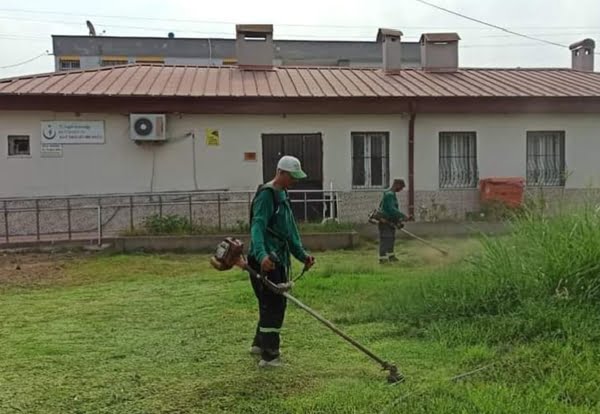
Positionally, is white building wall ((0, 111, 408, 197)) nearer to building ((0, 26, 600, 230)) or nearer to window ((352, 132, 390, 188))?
building ((0, 26, 600, 230))

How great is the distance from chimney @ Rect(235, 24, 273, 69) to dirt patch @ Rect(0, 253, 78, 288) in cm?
818

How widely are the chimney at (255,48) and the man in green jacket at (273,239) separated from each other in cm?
1330

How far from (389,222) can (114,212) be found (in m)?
6.62

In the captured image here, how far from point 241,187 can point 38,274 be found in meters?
5.85

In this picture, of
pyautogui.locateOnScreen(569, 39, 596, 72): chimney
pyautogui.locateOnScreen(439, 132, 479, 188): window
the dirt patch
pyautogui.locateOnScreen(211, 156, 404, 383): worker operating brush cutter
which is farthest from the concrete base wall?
pyautogui.locateOnScreen(569, 39, 596, 72): chimney

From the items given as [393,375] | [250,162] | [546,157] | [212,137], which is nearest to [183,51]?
[212,137]

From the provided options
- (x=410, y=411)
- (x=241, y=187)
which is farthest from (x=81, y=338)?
(x=241, y=187)

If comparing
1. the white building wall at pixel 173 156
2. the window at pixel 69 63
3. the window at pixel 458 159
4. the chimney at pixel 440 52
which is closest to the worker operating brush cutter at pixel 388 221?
the white building wall at pixel 173 156

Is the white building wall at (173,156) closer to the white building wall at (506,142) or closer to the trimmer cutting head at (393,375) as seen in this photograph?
the white building wall at (506,142)

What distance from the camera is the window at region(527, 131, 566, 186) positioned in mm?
16141

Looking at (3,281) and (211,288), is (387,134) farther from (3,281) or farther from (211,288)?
(3,281)

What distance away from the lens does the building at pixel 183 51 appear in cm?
4059

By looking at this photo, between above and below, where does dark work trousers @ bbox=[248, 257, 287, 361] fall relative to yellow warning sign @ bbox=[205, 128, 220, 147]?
below

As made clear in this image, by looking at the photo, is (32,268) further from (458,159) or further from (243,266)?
(458,159)
